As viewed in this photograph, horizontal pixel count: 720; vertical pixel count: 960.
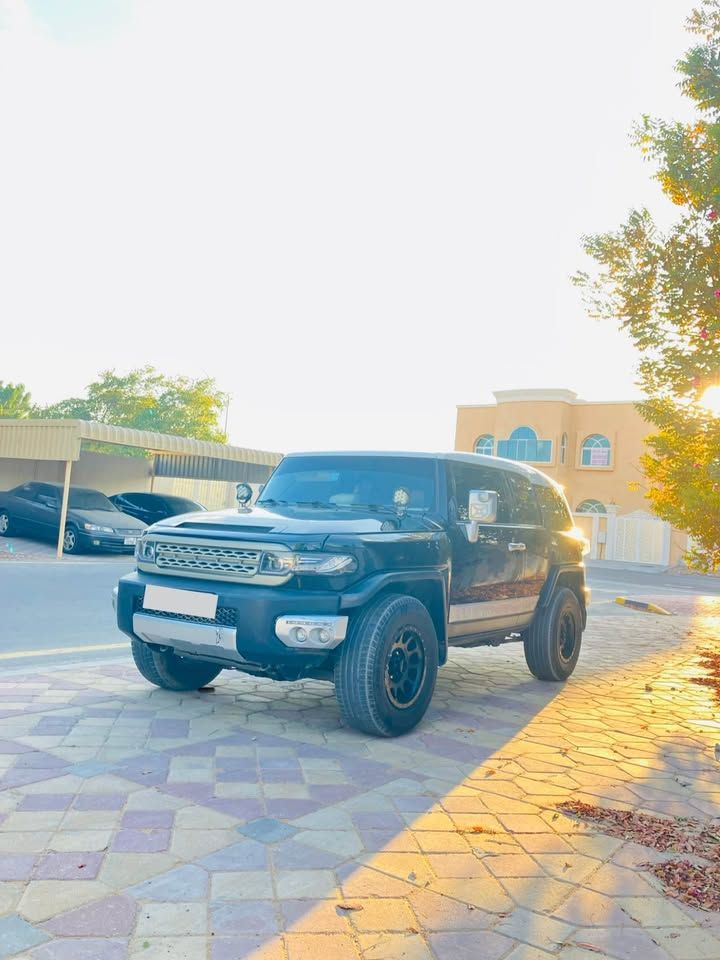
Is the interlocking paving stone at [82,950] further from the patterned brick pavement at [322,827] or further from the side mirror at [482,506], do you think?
the side mirror at [482,506]

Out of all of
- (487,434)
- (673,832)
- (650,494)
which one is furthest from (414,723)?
(487,434)

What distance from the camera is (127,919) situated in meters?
2.64

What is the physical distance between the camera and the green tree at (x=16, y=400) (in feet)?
208

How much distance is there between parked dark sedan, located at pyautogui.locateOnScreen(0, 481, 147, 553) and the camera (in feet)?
56.6

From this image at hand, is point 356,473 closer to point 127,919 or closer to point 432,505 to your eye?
point 432,505

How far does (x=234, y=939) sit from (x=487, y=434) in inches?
1536

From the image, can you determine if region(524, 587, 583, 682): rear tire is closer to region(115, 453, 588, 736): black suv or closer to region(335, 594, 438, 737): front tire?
region(115, 453, 588, 736): black suv

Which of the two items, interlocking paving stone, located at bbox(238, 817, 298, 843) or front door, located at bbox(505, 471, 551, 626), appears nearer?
interlocking paving stone, located at bbox(238, 817, 298, 843)

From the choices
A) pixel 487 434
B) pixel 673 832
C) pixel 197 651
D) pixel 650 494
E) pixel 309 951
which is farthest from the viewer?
pixel 487 434

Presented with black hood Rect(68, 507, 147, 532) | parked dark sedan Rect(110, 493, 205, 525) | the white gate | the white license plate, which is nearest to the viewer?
the white license plate

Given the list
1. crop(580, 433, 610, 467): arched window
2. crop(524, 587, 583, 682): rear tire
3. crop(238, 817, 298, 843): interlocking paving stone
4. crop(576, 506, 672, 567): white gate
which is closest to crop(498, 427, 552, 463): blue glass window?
crop(580, 433, 610, 467): arched window

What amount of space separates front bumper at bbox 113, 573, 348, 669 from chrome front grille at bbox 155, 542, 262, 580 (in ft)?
0.26

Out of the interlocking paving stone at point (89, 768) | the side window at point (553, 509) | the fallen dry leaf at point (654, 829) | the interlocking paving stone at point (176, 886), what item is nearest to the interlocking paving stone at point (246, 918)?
the interlocking paving stone at point (176, 886)

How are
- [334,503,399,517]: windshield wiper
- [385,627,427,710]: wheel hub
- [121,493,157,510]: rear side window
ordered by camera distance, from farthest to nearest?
[121,493,157,510]: rear side window
[334,503,399,517]: windshield wiper
[385,627,427,710]: wheel hub
